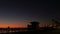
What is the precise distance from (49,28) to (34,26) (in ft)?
6.70

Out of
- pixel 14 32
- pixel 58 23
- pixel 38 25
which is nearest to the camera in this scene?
pixel 14 32

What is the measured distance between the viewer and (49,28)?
743 inches

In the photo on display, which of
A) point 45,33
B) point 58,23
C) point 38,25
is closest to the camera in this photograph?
point 45,33

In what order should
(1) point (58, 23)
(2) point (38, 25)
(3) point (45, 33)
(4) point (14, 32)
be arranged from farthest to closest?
1. (1) point (58, 23)
2. (2) point (38, 25)
3. (3) point (45, 33)
4. (4) point (14, 32)

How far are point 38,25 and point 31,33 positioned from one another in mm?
2211

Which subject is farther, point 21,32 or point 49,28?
point 49,28

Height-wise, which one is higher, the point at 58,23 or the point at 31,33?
the point at 58,23

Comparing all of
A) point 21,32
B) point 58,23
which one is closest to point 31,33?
point 21,32

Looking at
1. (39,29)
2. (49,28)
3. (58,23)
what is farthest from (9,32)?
(58,23)

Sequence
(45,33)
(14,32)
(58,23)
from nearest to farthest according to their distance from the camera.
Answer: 1. (14,32)
2. (45,33)
3. (58,23)

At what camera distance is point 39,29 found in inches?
717

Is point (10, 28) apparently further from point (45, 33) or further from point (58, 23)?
point (58, 23)

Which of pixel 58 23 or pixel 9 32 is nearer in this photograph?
pixel 9 32

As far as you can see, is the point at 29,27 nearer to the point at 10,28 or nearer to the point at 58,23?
the point at 10,28
